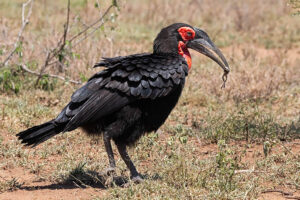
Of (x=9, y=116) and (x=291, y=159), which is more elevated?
(x=9, y=116)

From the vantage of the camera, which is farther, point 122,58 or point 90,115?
point 122,58

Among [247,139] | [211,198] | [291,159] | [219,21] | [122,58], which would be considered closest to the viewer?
[211,198]

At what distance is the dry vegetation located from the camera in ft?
13.7

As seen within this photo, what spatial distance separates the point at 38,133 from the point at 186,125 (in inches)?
96.5

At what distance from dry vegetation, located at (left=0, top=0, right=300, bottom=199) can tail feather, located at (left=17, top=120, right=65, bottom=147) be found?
13.7 inches

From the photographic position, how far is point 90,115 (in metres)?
4.21

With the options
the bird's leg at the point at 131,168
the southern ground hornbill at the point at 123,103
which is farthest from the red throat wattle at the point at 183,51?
the bird's leg at the point at 131,168

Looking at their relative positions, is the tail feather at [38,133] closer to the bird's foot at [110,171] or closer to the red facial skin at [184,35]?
the bird's foot at [110,171]

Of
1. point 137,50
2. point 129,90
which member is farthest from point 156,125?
point 137,50

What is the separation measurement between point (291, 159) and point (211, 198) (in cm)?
139

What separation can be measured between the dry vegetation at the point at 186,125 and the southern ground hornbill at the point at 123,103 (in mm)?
301

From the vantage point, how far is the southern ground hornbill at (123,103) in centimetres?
424

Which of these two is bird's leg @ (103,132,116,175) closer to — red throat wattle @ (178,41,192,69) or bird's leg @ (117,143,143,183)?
bird's leg @ (117,143,143,183)

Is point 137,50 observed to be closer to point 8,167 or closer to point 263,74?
point 263,74
